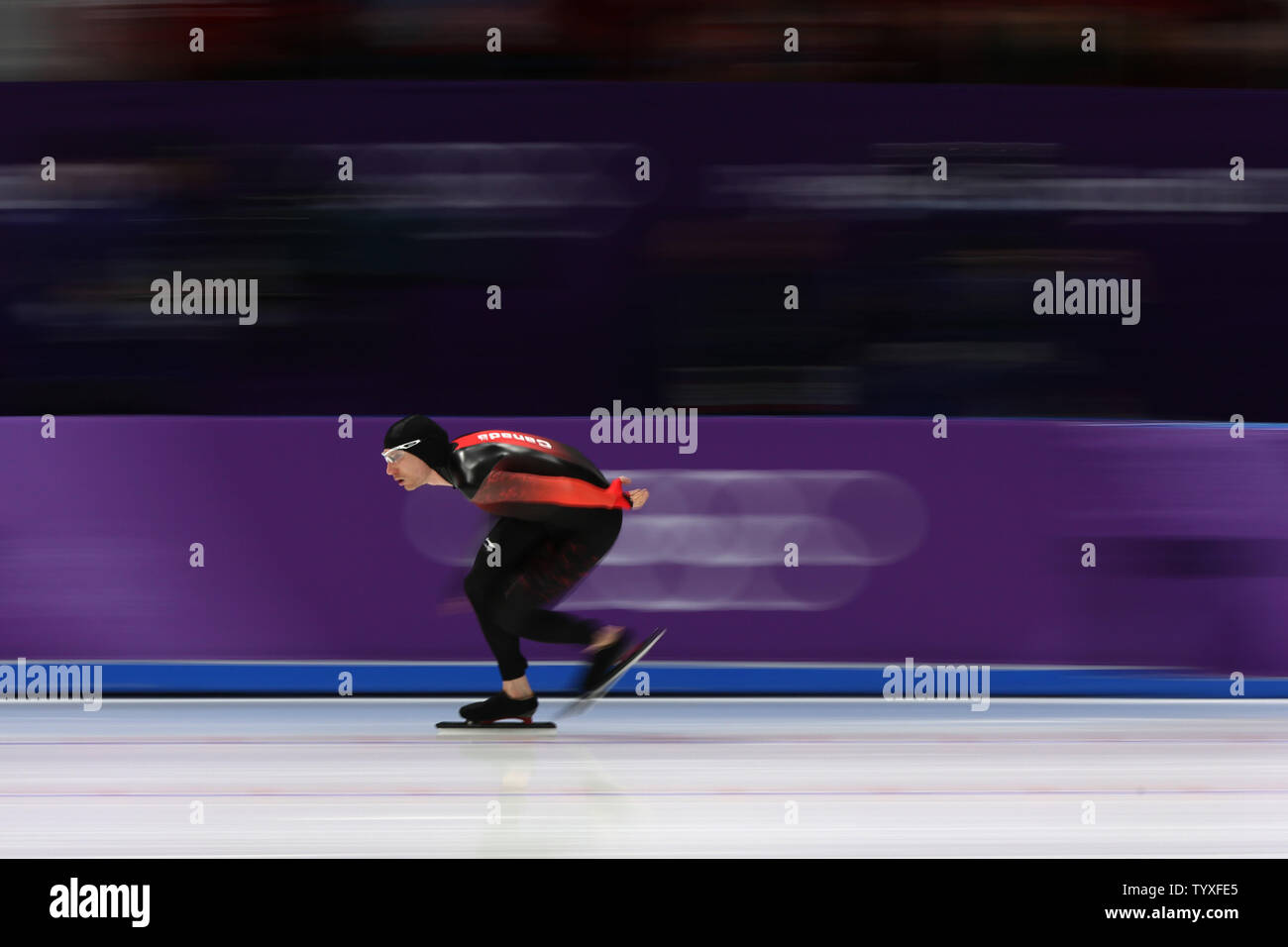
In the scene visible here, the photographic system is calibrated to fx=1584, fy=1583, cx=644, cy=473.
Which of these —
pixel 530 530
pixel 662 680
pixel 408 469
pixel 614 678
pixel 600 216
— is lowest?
pixel 662 680

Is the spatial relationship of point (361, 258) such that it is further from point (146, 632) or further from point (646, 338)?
point (146, 632)

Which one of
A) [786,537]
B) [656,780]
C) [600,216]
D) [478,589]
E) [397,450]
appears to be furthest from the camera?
[600,216]

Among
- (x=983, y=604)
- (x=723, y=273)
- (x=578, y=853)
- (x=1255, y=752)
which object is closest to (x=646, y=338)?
(x=723, y=273)

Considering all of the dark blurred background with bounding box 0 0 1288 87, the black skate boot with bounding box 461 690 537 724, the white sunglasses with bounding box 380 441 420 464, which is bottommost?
the black skate boot with bounding box 461 690 537 724

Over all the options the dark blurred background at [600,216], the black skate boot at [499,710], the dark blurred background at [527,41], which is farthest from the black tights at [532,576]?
the dark blurred background at [527,41]

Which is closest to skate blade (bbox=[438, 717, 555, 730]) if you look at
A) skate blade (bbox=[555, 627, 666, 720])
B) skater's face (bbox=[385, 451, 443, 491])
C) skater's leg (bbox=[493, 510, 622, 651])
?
skate blade (bbox=[555, 627, 666, 720])

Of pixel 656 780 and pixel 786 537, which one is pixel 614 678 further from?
pixel 786 537

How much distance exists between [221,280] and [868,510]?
120 inches

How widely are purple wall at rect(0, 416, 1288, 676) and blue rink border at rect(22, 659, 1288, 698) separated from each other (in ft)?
0.19

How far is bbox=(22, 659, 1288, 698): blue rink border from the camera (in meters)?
6.91

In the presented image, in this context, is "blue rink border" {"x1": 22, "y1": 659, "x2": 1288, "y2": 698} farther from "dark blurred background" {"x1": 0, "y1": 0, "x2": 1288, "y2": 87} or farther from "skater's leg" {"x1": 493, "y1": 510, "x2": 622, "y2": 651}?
"dark blurred background" {"x1": 0, "y1": 0, "x2": 1288, "y2": 87}

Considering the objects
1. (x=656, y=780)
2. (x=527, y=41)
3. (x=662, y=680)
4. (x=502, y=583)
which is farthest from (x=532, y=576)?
(x=527, y=41)

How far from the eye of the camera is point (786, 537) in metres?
6.95

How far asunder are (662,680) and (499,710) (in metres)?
1.27
